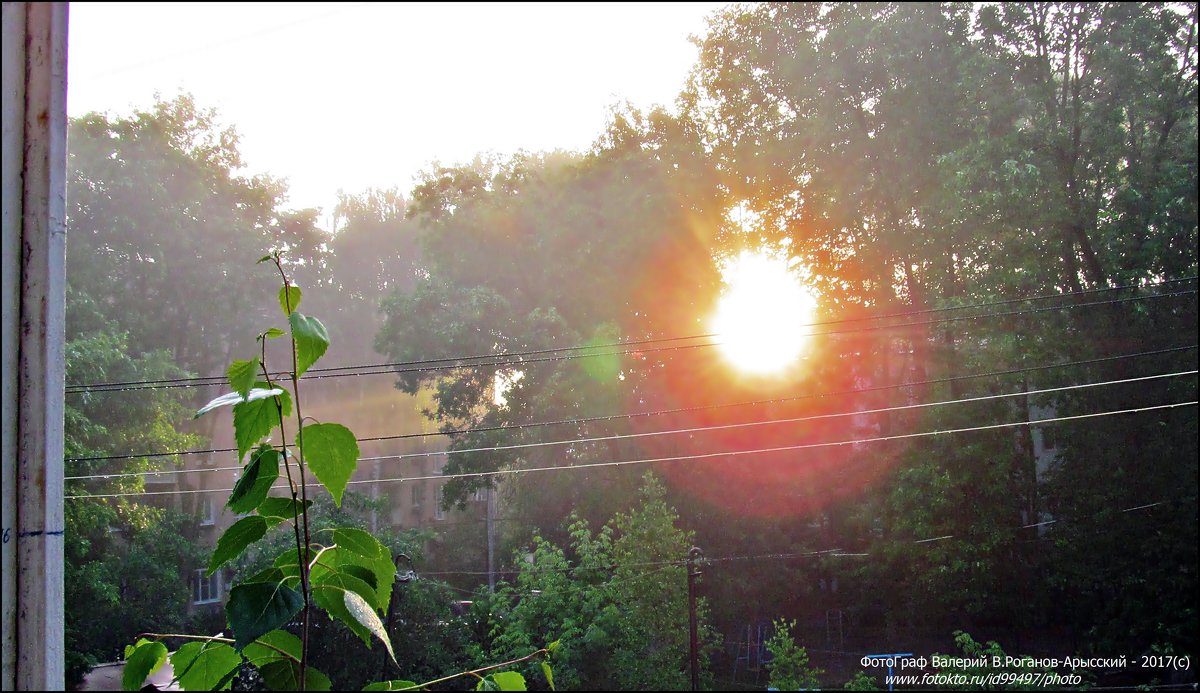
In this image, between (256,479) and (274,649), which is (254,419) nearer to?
(256,479)

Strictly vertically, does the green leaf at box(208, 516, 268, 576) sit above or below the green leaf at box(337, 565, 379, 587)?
above

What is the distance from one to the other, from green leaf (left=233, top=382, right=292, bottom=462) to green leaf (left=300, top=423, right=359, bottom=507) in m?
0.03

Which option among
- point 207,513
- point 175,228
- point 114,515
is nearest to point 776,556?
Result: point 114,515

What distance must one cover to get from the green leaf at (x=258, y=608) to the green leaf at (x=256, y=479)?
0.06 m

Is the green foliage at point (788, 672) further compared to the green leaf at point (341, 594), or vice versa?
the green foliage at point (788, 672)

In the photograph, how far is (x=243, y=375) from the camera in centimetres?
68

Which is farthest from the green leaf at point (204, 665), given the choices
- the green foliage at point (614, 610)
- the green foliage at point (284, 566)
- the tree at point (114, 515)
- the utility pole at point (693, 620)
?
the green foliage at point (614, 610)

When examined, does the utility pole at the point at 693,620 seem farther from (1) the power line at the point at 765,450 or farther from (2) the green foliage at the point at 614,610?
(1) the power line at the point at 765,450

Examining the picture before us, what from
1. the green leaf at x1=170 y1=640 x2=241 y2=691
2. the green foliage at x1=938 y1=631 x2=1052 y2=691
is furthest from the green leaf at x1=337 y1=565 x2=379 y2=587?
the green foliage at x1=938 y1=631 x2=1052 y2=691

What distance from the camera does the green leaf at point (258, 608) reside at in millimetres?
639

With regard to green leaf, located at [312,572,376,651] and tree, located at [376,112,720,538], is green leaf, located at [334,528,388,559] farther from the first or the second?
tree, located at [376,112,720,538]

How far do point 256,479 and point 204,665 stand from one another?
0.52 feet

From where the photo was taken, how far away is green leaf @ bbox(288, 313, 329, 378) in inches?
27.3

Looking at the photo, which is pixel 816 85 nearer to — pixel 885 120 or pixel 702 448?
pixel 885 120
